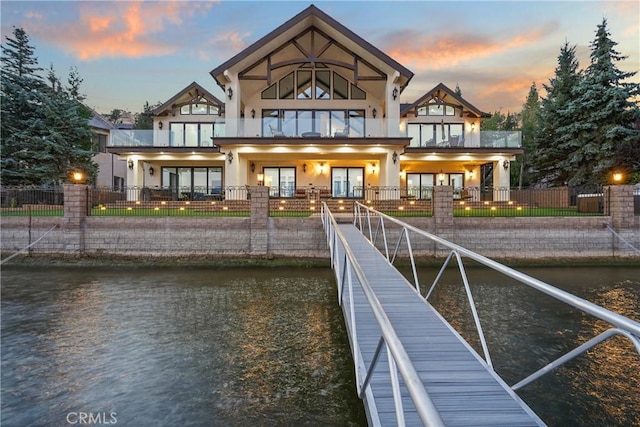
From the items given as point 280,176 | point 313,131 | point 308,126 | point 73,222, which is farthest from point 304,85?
point 73,222

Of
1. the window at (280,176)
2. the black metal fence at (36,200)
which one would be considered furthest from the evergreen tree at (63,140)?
the window at (280,176)

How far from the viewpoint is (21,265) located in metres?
13.8

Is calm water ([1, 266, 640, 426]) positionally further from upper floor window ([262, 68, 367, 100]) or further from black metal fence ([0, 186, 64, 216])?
upper floor window ([262, 68, 367, 100])

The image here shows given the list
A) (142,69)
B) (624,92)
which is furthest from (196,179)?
(624,92)

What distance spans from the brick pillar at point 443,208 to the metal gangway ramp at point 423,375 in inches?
369

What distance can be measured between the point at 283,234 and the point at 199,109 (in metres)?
15.2

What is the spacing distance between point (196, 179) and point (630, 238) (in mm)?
23365

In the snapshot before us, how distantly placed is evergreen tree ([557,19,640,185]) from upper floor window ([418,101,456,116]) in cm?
770

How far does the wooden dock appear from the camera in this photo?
2.91 m

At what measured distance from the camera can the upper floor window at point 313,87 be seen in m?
22.5

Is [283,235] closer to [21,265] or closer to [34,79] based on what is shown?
[21,265]

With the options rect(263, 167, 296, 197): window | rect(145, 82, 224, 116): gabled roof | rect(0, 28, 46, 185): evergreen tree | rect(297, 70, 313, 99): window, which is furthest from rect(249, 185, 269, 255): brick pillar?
rect(0, 28, 46, 185): evergreen tree

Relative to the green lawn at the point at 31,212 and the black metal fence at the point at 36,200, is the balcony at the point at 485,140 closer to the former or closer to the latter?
the green lawn at the point at 31,212

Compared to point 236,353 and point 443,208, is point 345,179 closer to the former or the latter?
point 443,208
